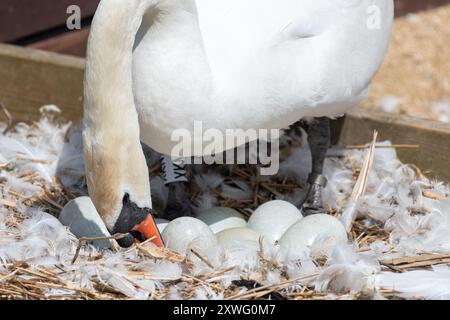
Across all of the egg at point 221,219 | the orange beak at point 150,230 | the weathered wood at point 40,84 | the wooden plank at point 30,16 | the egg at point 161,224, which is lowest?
the egg at point 221,219

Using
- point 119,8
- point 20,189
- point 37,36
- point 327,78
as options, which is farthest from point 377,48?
point 37,36

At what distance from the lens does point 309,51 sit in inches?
116

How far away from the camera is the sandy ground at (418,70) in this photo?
16.7 feet

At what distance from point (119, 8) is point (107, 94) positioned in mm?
247

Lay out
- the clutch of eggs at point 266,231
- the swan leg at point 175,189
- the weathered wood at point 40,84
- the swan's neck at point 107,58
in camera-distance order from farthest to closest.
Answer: the weathered wood at point 40,84, the swan leg at point 175,189, the clutch of eggs at point 266,231, the swan's neck at point 107,58

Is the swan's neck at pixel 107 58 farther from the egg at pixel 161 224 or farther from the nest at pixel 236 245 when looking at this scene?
the egg at pixel 161 224

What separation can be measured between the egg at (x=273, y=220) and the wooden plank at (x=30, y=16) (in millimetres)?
1881

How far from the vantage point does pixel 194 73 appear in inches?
109

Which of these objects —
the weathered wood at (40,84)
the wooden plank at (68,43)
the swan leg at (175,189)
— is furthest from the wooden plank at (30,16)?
the swan leg at (175,189)

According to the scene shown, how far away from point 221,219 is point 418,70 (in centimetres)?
273

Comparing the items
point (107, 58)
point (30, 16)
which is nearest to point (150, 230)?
point (107, 58)

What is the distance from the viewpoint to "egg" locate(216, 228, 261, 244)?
2953 mm

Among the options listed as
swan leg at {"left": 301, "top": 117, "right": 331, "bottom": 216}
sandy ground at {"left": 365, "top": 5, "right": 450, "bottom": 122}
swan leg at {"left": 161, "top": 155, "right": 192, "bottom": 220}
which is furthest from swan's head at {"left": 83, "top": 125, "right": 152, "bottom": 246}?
sandy ground at {"left": 365, "top": 5, "right": 450, "bottom": 122}

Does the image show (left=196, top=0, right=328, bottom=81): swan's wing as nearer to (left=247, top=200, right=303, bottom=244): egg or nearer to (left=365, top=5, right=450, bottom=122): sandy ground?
(left=247, top=200, right=303, bottom=244): egg
